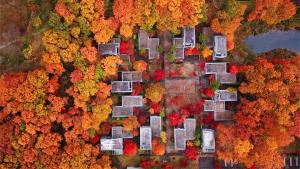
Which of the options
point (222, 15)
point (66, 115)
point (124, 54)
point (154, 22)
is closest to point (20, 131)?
point (66, 115)

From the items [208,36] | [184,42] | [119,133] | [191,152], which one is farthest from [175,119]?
[208,36]

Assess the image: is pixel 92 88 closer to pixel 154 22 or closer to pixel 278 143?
pixel 154 22

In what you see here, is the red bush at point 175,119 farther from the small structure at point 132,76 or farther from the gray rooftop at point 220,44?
the gray rooftop at point 220,44

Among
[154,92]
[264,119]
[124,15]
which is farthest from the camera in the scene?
[154,92]

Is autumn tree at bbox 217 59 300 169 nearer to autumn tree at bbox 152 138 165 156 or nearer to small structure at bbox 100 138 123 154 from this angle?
autumn tree at bbox 152 138 165 156

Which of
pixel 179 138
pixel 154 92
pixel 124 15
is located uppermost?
pixel 124 15

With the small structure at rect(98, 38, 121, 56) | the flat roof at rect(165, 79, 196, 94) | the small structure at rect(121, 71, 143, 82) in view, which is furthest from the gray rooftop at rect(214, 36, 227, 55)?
the small structure at rect(98, 38, 121, 56)

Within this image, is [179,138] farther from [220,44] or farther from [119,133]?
[220,44]
